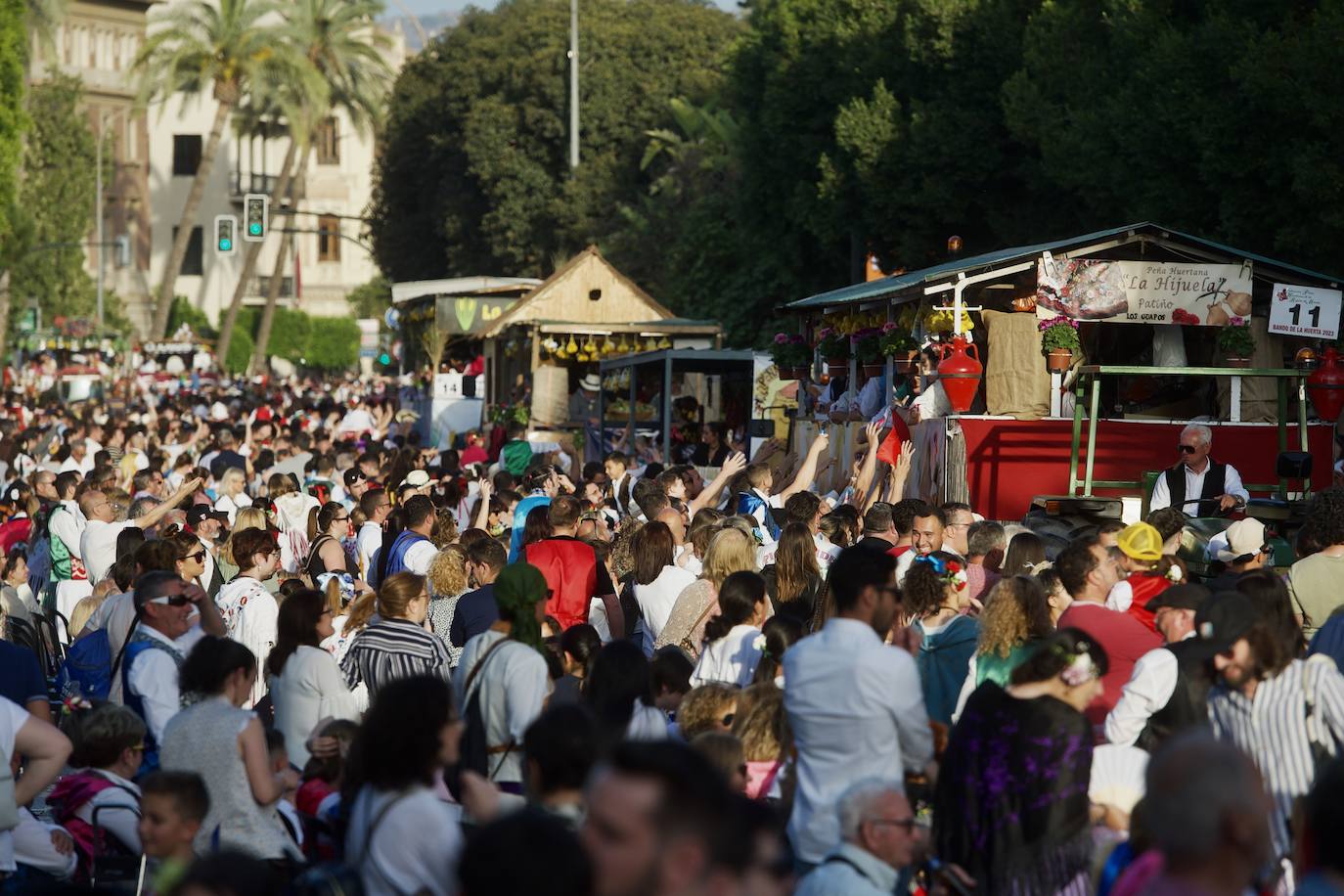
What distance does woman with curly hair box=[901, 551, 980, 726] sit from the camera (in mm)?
7152

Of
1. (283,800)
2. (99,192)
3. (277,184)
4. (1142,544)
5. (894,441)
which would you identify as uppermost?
(99,192)

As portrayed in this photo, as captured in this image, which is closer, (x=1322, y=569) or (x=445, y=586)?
(x=1322, y=569)

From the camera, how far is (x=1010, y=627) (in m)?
6.54

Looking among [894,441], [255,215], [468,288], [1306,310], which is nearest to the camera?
[1306,310]

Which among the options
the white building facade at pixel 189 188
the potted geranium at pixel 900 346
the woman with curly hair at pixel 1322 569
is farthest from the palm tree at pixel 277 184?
the woman with curly hair at pixel 1322 569

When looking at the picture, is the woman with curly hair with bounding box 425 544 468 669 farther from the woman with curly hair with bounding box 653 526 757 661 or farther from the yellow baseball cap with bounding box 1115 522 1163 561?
the yellow baseball cap with bounding box 1115 522 1163 561

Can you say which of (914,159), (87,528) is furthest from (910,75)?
(87,528)

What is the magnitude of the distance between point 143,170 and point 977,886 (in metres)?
83.7

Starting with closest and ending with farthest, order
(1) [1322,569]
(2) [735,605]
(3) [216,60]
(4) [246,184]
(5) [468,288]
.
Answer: (2) [735,605], (1) [1322,569], (5) [468,288], (3) [216,60], (4) [246,184]

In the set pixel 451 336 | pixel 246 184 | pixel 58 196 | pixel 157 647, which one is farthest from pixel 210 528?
pixel 246 184

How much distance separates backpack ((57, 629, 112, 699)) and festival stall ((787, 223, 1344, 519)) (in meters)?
6.61

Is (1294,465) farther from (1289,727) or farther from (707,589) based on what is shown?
(1289,727)

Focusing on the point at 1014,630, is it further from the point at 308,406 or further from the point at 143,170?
the point at 143,170

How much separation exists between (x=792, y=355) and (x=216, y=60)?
49778 mm
